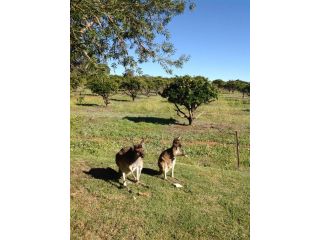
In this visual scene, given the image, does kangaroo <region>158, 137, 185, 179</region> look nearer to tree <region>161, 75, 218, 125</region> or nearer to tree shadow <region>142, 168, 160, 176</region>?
tree shadow <region>142, 168, 160, 176</region>

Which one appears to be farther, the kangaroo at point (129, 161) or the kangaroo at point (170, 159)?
the kangaroo at point (170, 159)

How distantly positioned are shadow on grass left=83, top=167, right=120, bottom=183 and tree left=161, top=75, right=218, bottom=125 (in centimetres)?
1222

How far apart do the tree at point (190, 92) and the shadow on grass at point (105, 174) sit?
12.2 metres

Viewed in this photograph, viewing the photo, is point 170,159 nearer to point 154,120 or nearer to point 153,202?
point 153,202

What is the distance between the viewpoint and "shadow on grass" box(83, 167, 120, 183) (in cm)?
591

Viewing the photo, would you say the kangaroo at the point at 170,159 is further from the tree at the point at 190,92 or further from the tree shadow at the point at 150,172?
the tree at the point at 190,92

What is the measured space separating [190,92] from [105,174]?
1282cm

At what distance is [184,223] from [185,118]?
1415 centimetres

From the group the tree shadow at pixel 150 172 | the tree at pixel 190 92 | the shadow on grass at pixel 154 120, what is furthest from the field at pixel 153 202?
the tree at pixel 190 92

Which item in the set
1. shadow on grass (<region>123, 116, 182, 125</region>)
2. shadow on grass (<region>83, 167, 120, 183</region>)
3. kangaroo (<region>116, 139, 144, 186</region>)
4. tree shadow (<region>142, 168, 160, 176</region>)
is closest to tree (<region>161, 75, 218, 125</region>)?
shadow on grass (<region>123, 116, 182, 125</region>)

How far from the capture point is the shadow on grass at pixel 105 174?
5915 millimetres
